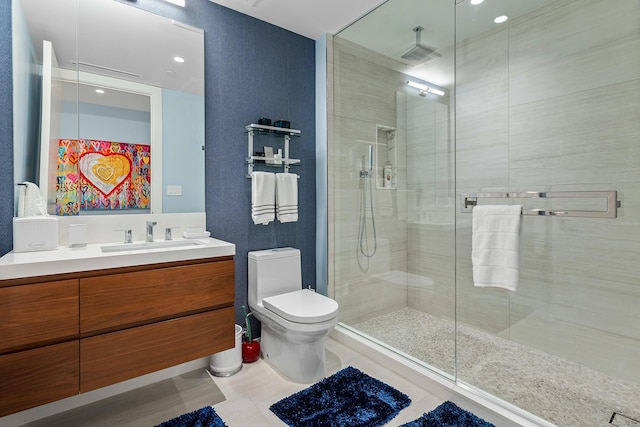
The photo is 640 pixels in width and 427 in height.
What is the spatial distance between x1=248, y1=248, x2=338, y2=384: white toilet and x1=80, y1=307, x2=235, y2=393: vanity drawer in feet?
1.12

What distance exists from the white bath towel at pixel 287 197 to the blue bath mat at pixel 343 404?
3.70ft

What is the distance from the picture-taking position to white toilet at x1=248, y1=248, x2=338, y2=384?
188cm

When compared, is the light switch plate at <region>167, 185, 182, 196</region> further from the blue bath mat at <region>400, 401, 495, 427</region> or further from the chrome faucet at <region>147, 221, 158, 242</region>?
the blue bath mat at <region>400, 401, 495, 427</region>

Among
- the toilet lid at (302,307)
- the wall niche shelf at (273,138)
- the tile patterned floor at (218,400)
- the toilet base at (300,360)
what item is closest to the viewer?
the tile patterned floor at (218,400)

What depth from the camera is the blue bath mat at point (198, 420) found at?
5.22ft

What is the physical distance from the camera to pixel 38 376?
1296 millimetres

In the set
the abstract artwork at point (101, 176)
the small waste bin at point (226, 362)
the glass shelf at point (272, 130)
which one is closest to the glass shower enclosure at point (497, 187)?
the glass shelf at point (272, 130)

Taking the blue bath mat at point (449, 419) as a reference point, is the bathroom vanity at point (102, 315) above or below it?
above

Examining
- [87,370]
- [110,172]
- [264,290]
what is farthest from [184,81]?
[87,370]

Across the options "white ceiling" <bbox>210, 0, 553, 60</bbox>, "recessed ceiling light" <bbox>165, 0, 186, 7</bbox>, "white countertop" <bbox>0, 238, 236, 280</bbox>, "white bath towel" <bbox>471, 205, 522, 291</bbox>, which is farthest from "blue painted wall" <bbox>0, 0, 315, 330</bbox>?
"white bath towel" <bbox>471, 205, 522, 291</bbox>

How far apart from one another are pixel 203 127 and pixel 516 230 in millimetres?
1986

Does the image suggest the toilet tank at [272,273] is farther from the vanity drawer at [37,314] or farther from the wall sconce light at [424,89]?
the wall sconce light at [424,89]

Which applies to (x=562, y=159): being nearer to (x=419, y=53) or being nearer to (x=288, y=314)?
(x=419, y=53)

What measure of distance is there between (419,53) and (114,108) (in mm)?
2015
